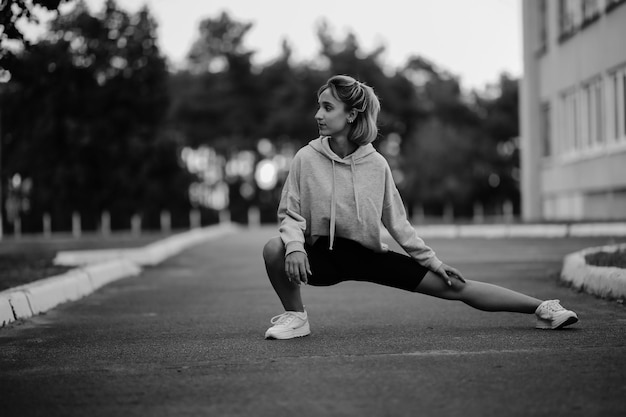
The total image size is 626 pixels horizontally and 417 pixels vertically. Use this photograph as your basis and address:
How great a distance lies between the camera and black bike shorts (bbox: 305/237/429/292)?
19.8 feet

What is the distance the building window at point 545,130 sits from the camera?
32719 mm

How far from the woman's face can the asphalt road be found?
131cm

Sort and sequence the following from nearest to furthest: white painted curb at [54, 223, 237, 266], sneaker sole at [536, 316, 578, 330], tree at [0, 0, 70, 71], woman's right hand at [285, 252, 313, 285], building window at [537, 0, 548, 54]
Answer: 1. woman's right hand at [285, 252, 313, 285]
2. sneaker sole at [536, 316, 578, 330]
3. tree at [0, 0, 70, 71]
4. white painted curb at [54, 223, 237, 266]
5. building window at [537, 0, 548, 54]

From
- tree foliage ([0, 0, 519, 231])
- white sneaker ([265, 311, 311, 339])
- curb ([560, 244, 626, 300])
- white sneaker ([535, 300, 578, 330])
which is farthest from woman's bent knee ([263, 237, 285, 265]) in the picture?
tree foliage ([0, 0, 519, 231])

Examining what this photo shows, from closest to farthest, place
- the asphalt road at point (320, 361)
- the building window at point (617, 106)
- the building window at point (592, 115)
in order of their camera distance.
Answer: the asphalt road at point (320, 361)
the building window at point (617, 106)
the building window at point (592, 115)

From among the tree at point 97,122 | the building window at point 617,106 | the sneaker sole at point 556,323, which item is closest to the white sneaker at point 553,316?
the sneaker sole at point 556,323

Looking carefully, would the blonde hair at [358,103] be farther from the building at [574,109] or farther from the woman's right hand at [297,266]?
the building at [574,109]

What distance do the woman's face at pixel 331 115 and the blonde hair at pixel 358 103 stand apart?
31 millimetres

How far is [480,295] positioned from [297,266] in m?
1.30

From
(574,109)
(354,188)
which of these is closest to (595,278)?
(354,188)

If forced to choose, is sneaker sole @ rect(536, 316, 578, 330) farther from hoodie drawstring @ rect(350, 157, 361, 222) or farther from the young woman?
hoodie drawstring @ rect(350, 157, 361, 222)

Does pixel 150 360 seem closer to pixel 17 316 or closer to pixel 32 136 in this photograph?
pixel 17 316

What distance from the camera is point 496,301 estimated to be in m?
6.24

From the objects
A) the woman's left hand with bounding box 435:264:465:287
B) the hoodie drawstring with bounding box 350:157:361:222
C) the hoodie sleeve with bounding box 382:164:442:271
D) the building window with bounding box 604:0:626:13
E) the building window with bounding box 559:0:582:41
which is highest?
the building window with bounding box 559:0:582:41
